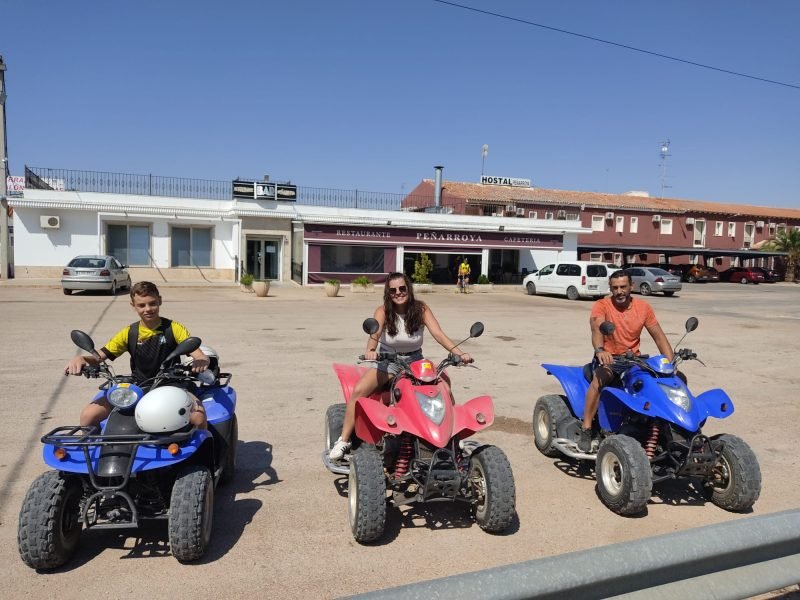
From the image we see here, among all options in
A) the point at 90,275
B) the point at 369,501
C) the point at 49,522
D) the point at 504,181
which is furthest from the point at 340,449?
the point at 504,181

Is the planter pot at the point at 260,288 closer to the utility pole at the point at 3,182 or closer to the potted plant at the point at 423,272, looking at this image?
the potted plant at the point at 423,272

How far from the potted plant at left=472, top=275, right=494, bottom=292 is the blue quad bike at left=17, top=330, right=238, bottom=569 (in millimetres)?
28006

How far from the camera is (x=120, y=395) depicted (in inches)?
143

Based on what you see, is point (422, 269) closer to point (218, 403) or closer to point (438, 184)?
point (438, 184)

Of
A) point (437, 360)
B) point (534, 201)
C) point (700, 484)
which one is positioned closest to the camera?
point (700, 484)

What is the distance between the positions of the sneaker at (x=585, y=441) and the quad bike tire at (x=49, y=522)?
11.9 feet

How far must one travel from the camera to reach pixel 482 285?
31.9 metres

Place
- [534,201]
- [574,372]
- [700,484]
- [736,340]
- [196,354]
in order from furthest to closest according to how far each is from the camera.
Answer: [534,201] → [736,340] → [574,372] → [700,484] → [196,354]

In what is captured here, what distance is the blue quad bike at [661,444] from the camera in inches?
167

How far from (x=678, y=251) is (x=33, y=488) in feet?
162

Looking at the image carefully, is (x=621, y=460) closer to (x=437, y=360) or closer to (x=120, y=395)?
(x=120, y=395)

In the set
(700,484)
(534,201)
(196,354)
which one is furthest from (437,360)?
(534,201)

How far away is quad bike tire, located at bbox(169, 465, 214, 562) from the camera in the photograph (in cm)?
342

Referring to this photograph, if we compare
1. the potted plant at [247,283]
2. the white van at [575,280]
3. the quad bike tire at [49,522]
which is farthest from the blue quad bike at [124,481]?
the white van at [575,280]
